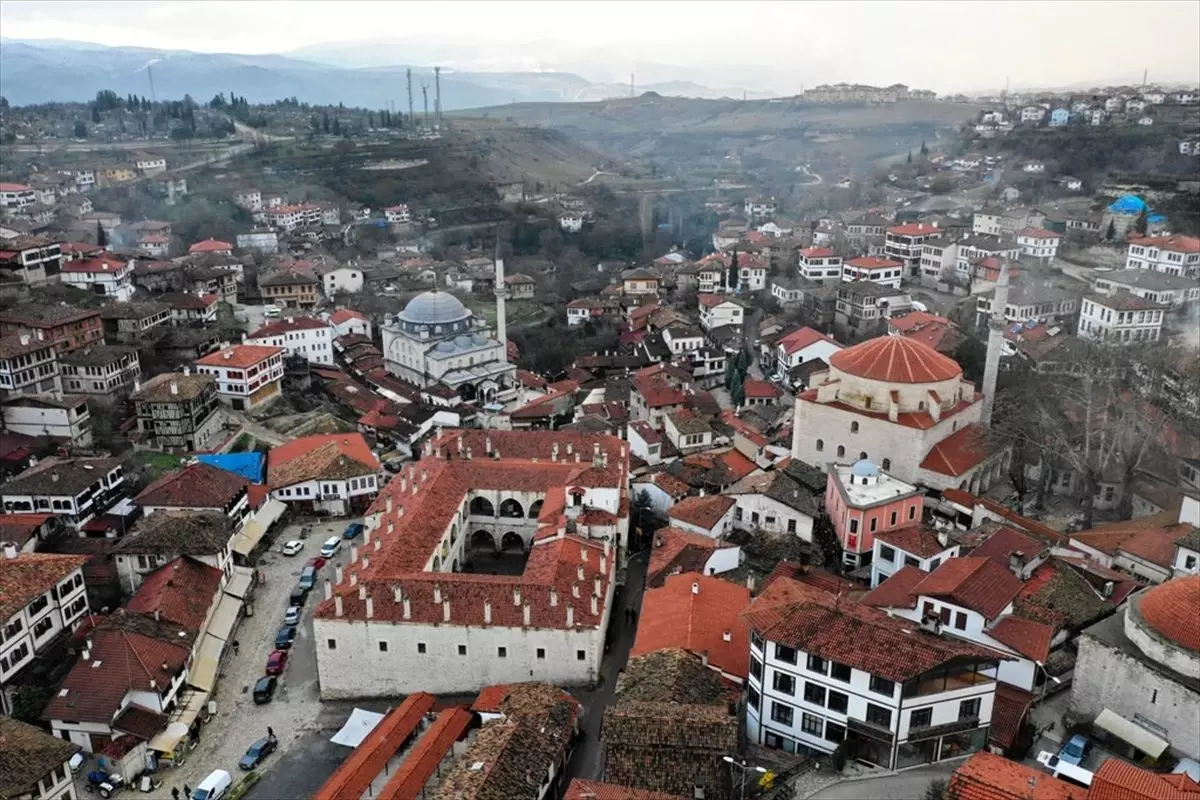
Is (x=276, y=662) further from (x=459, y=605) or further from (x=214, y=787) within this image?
(x=459, y=605)

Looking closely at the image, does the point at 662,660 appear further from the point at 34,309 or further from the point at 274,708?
the point at 34,309

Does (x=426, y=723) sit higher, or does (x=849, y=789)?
(x=849, y=789)

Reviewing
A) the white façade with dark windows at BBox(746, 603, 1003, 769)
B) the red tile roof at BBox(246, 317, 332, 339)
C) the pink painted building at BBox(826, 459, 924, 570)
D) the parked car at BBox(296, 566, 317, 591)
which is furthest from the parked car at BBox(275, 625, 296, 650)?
the red tile roof at BBox(246, 317, 332, 339)

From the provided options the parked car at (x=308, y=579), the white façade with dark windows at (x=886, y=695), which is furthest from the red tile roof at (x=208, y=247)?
the white façade with dark windows at (x=886, y=695)

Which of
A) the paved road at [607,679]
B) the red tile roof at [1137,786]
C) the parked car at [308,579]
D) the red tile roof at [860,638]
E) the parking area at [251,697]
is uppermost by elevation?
the red tile roof at [860,638]

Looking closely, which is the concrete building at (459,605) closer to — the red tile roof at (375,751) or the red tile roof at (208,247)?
the red tile roof at (375,751)

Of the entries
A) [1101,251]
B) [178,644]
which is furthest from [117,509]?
[1101,251]

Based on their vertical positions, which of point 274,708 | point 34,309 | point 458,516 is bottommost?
point 274,708
